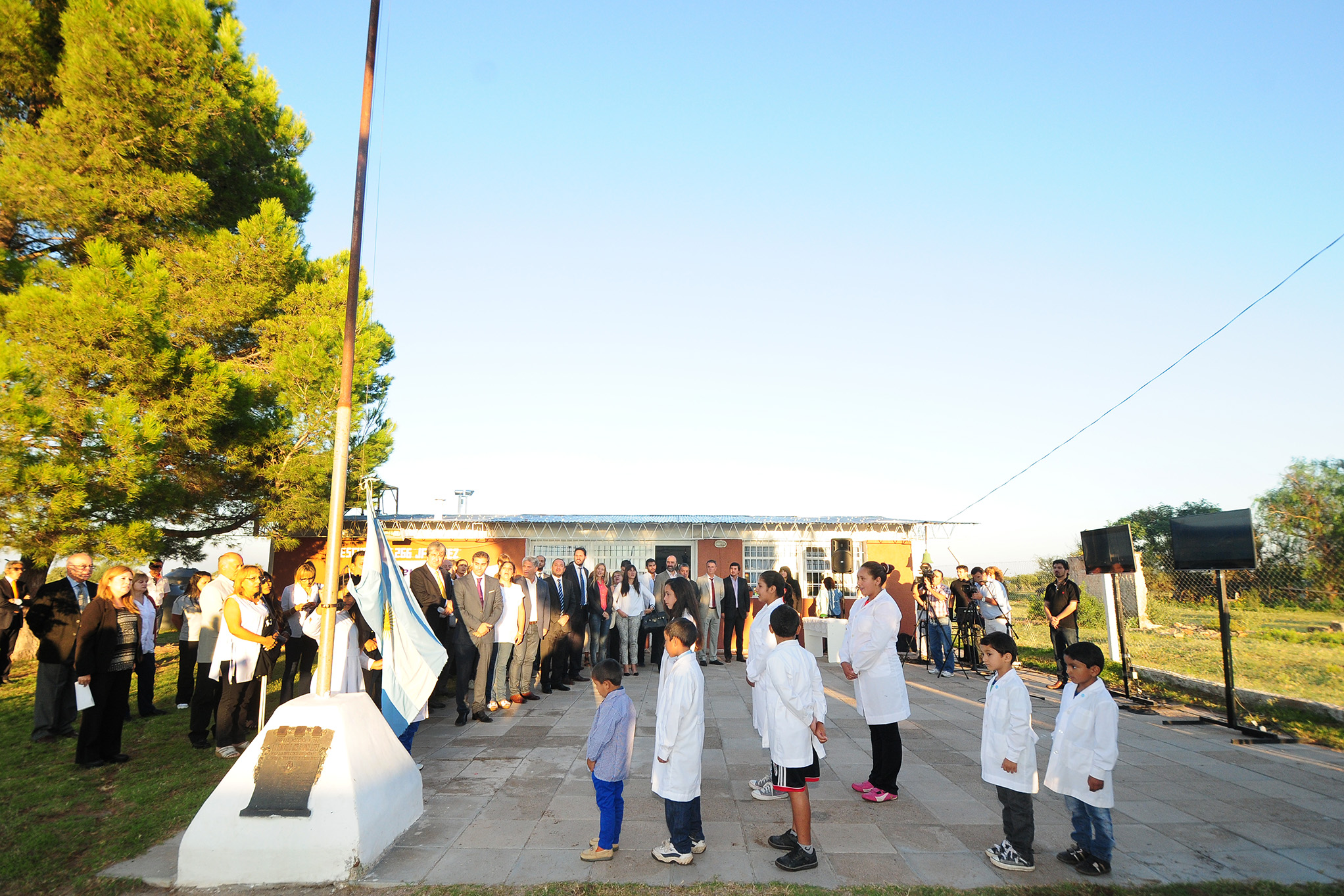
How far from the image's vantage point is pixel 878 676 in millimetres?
5266

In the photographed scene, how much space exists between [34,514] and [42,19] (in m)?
8.66

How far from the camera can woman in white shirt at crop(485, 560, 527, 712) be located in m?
8.51

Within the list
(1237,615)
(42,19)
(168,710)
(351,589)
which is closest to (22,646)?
(168,710)

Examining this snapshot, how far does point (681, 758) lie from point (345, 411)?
10.5 feet

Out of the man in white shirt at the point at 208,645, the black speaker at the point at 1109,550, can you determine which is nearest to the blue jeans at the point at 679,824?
the man in white shirt at the point at 208,645

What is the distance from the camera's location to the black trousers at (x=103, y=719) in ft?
20.1

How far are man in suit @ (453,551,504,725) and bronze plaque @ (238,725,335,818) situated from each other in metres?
3.95

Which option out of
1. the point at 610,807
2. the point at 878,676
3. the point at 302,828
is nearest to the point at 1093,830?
the point at 878,676

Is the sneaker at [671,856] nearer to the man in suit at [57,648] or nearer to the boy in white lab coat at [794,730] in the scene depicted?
the boy in white lab coat at [794,730]

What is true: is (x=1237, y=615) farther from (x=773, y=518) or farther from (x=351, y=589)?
(x=351, y=589)

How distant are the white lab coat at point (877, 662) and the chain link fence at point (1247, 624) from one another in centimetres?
557

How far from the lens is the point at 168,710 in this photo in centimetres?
870

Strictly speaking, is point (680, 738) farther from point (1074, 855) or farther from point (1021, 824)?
point (1074, 855)

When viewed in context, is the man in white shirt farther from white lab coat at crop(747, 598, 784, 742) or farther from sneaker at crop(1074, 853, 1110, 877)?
sneaker at crop(1074, 853, 1110, 877)
